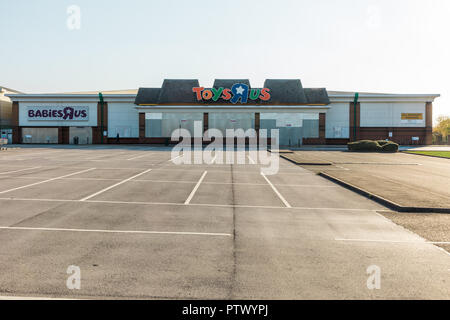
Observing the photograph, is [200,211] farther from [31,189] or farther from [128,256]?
[31,189]

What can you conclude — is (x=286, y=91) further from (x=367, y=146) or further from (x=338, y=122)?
(x=367, y=146)

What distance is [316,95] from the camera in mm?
52750

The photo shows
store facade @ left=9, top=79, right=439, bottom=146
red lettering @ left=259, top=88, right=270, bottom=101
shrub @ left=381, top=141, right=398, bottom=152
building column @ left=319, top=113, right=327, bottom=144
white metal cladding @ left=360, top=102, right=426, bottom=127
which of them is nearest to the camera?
shrub @ left=381, top=141, right=398, bottom=152

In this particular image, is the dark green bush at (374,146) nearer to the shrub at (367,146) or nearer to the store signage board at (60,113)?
the shrub at (367,146)

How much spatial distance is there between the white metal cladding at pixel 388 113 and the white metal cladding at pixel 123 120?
35.6m

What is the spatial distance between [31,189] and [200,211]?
7.32 m

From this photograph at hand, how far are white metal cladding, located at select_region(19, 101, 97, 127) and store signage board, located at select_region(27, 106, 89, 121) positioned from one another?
0.32 meters

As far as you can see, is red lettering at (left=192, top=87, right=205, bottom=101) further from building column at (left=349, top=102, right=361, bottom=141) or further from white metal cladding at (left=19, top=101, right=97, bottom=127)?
building column at (left=349, top=102, right=361, bottom=141)

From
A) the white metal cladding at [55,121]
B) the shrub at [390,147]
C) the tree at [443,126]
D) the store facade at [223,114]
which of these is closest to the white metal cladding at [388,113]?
the store facade at [223,114]

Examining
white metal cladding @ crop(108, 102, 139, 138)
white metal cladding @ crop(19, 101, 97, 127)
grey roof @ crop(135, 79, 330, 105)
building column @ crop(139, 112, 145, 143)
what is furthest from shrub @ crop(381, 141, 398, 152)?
white metal cladding @ crop(19, 101, 97, 127)

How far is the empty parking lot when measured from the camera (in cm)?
468

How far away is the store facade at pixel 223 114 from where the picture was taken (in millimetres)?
49781

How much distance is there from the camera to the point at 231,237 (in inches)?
279
